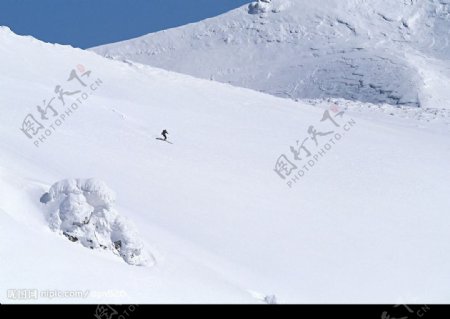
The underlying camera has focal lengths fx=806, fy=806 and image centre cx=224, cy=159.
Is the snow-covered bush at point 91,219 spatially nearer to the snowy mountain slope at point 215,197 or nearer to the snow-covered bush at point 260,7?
the snowy mountain slope at point 215,197

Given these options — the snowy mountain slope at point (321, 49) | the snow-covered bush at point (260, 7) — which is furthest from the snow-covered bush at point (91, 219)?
the snow-covered bush at point (260, 7)

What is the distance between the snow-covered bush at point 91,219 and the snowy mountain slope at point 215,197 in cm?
26

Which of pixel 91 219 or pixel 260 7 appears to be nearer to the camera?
pixel 91 219

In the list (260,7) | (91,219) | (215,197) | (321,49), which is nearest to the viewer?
(91,219)

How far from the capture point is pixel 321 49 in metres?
103

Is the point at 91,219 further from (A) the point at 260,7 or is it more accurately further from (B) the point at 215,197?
(A) the point at 260,7

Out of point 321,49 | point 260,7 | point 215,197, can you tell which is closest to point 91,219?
point 215,197

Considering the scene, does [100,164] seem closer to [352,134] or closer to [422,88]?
[352,134]

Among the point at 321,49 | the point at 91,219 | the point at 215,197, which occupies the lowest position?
the point at 91,219

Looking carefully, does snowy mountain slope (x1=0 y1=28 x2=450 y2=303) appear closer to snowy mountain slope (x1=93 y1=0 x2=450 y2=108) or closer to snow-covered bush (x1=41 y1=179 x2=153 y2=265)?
snow-covered bush (x1=41 y1=179 x2=153 y2=265)

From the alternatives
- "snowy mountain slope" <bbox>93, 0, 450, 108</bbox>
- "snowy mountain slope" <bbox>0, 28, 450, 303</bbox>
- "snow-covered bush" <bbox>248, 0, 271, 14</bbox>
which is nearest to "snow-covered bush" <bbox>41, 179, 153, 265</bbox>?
"snowy mountain slope" <bbox>0, 28, 450, 303</bbox>

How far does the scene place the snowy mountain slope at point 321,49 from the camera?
91438 mm

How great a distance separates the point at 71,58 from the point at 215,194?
21055mm

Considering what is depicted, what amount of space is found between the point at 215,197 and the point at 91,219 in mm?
8383
